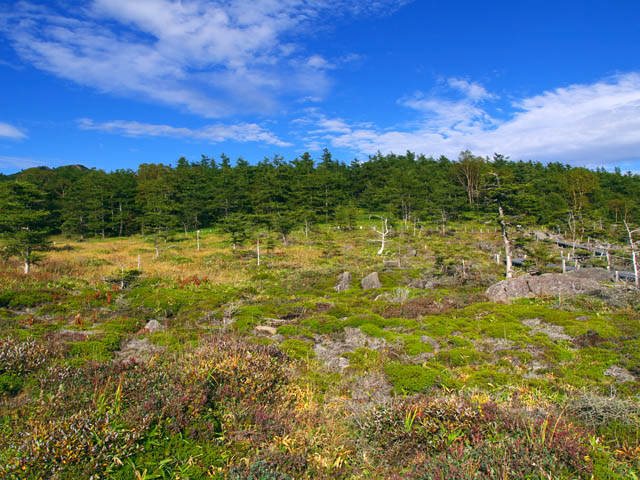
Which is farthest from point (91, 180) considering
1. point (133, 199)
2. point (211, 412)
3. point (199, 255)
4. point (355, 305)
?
point (211, 412)

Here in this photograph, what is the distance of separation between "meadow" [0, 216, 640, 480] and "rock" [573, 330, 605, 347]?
0.05m

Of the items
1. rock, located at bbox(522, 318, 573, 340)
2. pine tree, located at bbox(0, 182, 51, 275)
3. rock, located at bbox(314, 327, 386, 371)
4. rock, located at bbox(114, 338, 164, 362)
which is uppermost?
pine tree, located at bbox(0, 182, 51, 275)

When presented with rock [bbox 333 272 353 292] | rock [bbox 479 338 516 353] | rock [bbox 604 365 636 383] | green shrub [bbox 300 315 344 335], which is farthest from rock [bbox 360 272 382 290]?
rock [bbox 604 365 636 383]

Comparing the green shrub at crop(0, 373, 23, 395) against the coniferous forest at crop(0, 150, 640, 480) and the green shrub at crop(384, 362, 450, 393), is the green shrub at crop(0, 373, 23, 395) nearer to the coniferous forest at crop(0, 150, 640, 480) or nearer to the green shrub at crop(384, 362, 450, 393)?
the coniferous forest at crop(0, 150, 640, 480)

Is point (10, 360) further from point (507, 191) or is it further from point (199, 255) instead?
point (199, 255)

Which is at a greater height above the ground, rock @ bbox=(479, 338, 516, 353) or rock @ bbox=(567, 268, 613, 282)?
rock @ bbox=(567, 268, 613, 282)

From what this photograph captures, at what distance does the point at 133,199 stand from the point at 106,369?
5931 centimetres

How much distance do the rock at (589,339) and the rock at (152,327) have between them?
12258 millimetres

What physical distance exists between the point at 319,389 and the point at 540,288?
47.9 ft

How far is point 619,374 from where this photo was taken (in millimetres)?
7086

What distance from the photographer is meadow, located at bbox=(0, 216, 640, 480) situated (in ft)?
11.7

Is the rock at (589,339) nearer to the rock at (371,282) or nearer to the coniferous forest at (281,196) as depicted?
the rock at (371,282)

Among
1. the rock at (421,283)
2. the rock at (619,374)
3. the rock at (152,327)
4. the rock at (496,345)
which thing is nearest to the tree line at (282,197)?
the rock at (421,283)

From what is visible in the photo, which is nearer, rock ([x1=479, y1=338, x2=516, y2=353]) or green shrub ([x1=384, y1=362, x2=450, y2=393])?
green shrub ([x1=384, y1=362, x2=450, y2=393])
